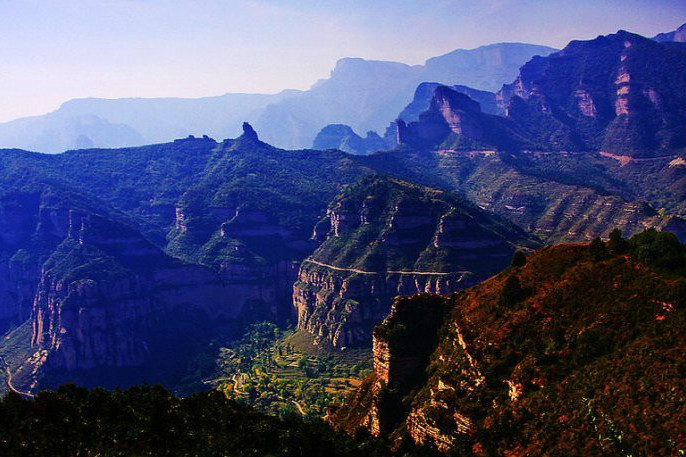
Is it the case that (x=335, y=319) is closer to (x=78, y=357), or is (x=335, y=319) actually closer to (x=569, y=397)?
(x=78, y=357)

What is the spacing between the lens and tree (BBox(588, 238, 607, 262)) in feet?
212

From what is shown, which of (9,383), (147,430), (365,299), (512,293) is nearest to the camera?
(147,430)

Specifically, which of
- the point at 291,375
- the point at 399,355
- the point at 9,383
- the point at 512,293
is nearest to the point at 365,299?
the point at 291,375

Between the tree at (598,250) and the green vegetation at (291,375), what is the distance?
3204 inches

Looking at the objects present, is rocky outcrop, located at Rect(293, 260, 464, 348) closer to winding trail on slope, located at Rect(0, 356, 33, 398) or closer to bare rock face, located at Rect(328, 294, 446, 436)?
winding trail on slope, located at Rect(0, 356, 33, 398)

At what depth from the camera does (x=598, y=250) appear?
6531cm

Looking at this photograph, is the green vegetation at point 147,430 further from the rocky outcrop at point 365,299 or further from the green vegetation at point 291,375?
the rocky outcrop at point 365,299

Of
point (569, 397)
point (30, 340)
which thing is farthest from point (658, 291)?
point (30, 340)

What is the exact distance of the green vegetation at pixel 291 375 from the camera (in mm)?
146125

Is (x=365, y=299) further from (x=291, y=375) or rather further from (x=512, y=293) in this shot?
(x=512, y=293)

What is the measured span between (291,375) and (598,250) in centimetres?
11721

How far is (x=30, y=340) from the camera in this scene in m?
Answer: 194

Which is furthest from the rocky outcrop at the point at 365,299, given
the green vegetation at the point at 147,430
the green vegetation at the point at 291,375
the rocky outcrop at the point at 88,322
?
the green vegetation at the point at 147,430

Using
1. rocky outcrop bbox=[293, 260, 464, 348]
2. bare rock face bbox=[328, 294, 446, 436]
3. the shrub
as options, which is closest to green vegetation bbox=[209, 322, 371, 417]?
rocky outcrop bbox=[293, 260, 464, 348]
